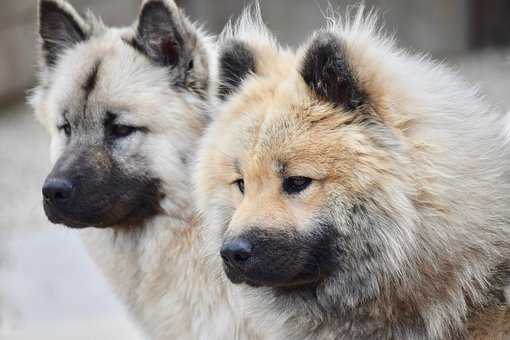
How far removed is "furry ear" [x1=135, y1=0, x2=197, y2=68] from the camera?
15.2ft

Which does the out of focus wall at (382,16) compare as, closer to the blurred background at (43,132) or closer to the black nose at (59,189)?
the blurred background at (43,132)

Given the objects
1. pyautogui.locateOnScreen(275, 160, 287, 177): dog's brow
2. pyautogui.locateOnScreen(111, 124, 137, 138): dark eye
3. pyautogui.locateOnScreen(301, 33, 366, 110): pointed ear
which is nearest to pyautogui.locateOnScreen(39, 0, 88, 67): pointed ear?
pyautogui.locateOnScreen(111, 124, 137, 138): dark eye

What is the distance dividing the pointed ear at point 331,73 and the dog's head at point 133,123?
1.21 meters

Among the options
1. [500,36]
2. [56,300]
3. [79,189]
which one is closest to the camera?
[79,189]

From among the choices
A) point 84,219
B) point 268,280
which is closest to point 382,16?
point 84,219

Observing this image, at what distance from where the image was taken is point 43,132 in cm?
1256

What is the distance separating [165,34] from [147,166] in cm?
66

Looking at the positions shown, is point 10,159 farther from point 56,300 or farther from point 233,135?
point 233,135

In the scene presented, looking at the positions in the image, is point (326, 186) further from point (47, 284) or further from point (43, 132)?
point (43, 132)

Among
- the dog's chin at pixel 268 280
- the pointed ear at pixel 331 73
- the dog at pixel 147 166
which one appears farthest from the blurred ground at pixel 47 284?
the pointed ear at pixel 331 73

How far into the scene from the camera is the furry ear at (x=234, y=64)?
400 cm

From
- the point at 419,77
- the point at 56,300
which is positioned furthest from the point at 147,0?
the point at 56,300

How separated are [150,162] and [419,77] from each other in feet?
5.06

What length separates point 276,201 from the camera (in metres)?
3.47
